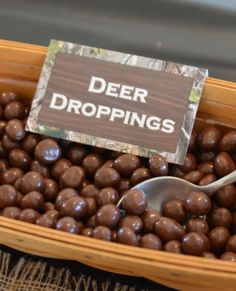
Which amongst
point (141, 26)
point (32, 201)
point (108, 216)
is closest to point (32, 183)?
point (32, 201)

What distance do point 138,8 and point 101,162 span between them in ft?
1.58

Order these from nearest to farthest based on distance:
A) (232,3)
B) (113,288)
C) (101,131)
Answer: (113,288)
(101,131)
(232,3)

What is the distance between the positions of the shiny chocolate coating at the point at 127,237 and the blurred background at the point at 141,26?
1.74 ft

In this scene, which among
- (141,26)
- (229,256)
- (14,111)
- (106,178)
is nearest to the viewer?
(229,256)

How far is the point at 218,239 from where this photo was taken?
2.55 ft

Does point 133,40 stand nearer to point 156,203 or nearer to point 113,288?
point 156,203


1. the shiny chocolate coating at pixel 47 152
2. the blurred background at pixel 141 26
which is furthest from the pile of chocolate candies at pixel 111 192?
the blurred background at pixel 141 26

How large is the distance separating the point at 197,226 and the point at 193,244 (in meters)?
0.05

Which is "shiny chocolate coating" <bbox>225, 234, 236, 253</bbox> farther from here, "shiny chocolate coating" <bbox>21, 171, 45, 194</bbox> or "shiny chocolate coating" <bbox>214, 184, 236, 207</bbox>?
"shiny chocolate coating" <bbox>21, 171, 45, 194</bbox>

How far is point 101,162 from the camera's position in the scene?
89cm

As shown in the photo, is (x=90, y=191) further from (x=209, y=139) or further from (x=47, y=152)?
(x=209, y=139)

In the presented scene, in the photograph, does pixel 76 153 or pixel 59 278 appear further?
pixel 76 153

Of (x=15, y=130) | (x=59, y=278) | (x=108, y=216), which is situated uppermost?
(x=15, y=130)

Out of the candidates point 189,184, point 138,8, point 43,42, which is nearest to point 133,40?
point 138,8
